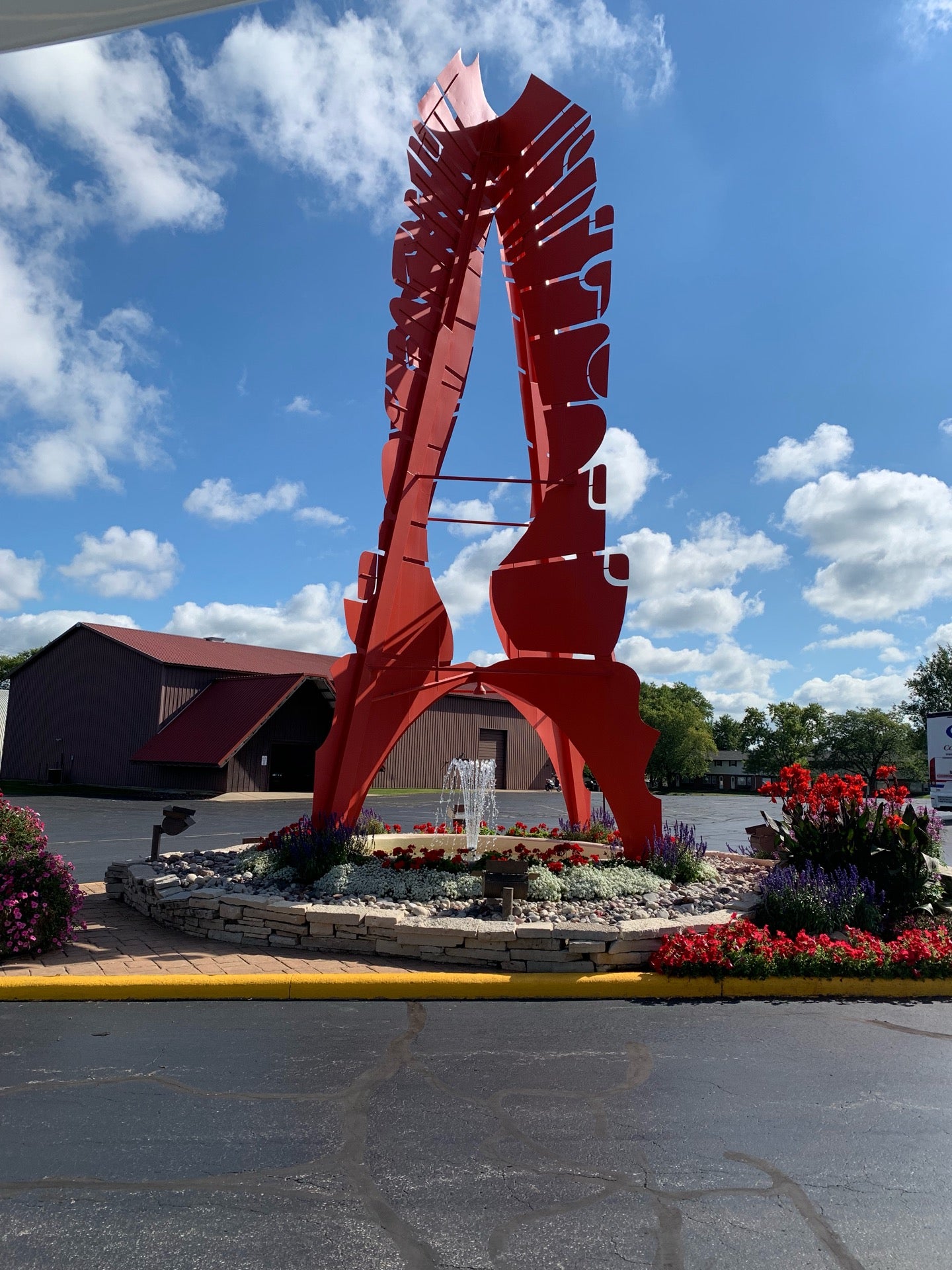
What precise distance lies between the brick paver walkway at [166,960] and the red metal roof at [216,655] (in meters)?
23.0

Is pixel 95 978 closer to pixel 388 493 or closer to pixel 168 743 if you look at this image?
pixel 388 493

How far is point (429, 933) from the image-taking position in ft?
25.3

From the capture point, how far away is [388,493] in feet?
36.8

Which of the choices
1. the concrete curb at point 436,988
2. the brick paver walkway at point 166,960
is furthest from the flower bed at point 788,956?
the brick paver walkway at point 166,960

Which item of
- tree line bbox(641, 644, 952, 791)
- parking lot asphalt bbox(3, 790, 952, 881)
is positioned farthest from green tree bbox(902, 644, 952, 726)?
parking lot asphalt bbox(3, 790, 952, 881)

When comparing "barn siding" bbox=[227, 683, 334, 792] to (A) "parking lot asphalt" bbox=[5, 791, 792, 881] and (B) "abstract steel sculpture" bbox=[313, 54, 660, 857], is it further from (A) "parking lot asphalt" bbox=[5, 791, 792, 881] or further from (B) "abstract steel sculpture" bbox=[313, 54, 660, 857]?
(B) "abstract steel sculpture" bbox=[313, 54, 660, 857]

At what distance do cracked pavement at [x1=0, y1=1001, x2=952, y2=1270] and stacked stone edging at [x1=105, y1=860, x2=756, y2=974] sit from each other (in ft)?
3.49

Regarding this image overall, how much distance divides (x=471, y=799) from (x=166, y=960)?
10.9 m

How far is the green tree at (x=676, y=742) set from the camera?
256ft

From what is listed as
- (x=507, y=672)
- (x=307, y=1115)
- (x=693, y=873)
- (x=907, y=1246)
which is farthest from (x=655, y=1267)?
(x=507, y=672)

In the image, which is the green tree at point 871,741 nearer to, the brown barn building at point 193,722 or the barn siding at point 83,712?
the brown barn building at point 193,722

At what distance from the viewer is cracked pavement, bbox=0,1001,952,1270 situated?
3.34 metres

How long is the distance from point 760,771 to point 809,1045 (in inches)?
3563

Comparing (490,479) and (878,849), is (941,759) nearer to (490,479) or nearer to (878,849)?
(878,849)
